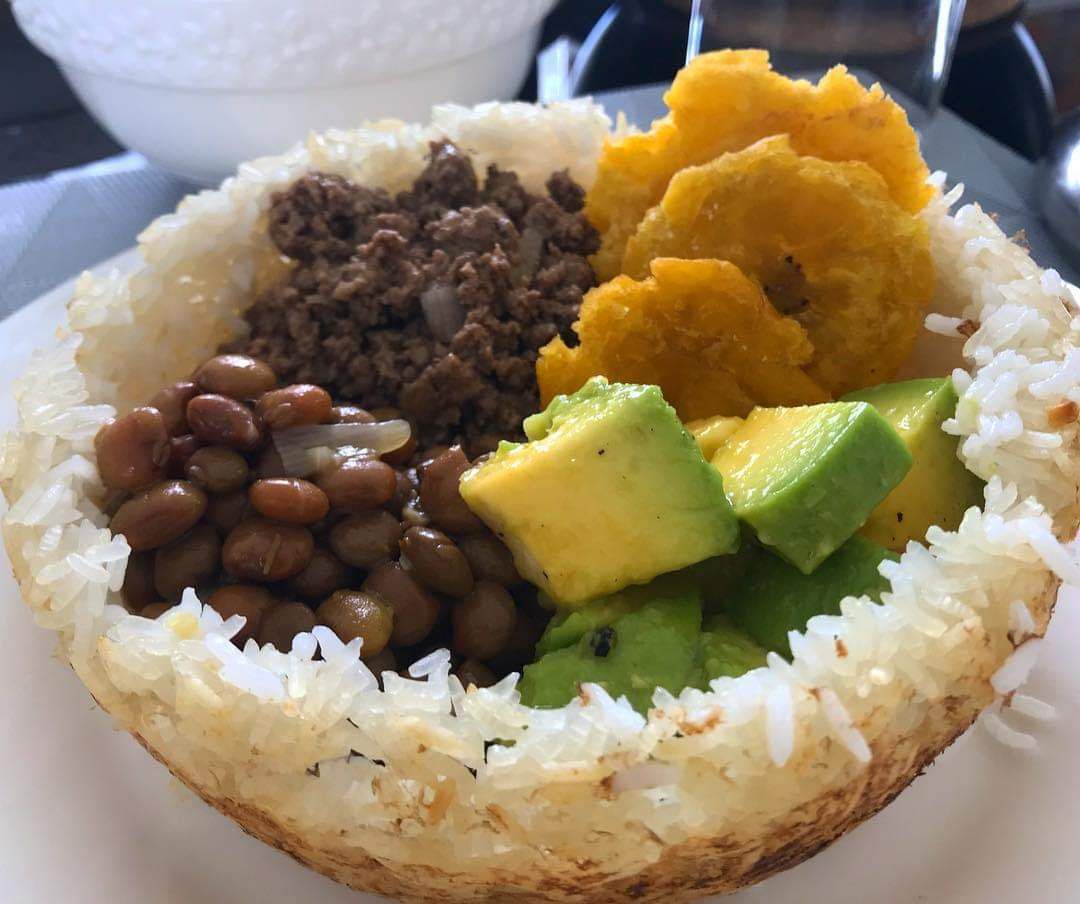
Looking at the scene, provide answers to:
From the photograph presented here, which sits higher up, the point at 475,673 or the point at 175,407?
the point at 175,407

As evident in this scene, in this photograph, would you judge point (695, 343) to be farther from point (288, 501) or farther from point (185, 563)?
point (185, 563)

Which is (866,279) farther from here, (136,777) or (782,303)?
(136,777)

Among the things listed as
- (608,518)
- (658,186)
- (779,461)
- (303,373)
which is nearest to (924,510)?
(779,461)

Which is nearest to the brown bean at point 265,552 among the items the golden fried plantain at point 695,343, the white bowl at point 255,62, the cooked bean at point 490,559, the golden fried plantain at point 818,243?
the cooked bean at point 490,559

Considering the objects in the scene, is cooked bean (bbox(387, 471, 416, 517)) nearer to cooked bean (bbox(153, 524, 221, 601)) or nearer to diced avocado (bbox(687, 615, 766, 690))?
cooked bean (bbox(153, 524, 221, 601))

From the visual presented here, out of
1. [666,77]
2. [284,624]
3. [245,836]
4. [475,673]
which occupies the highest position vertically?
[284,624]

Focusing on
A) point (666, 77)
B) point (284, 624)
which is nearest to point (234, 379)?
point (284, 624)
